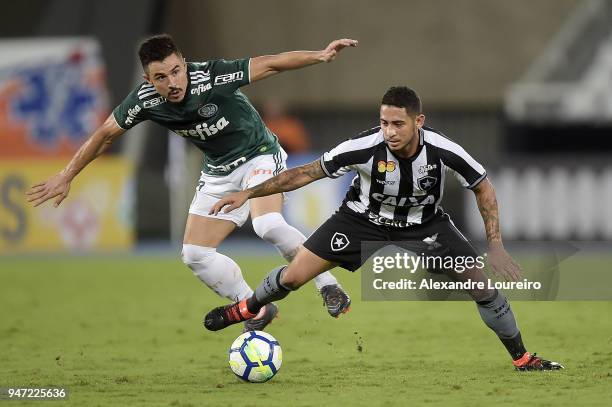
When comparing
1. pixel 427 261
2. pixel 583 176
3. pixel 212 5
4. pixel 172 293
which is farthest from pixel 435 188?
pixel 212 5

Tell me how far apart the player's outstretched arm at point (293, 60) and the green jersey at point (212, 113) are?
3.7 inches

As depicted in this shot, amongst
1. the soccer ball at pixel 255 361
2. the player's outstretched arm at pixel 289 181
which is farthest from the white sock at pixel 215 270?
the player's outstretched arm at pixel 289 181

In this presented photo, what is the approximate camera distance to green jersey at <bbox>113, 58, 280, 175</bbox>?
27.4ft

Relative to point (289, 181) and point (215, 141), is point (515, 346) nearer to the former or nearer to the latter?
point (289, 181)

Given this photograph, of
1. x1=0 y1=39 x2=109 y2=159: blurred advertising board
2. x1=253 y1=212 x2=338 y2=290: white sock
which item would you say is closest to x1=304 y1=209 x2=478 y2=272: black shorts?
x1=253 y1=212 x2=338 y2=290: white sock

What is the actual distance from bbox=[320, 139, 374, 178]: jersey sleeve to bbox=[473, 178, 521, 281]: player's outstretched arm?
2.30ft

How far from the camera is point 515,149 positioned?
21734 mm

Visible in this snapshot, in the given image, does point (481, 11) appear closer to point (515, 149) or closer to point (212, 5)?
point (515, 149)

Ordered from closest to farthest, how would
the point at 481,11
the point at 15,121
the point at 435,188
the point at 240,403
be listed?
the point at 240,403 < the point at 435,188 < the point at 15,121 < the point at 481,11

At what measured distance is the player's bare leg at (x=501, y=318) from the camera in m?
7.69

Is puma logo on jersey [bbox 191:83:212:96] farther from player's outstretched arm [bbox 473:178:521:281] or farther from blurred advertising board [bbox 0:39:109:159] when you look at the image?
blurred advertising board [bbox 0:39:109:159]

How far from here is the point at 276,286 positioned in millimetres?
7984

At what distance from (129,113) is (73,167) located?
515mm

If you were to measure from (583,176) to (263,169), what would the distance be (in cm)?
950
